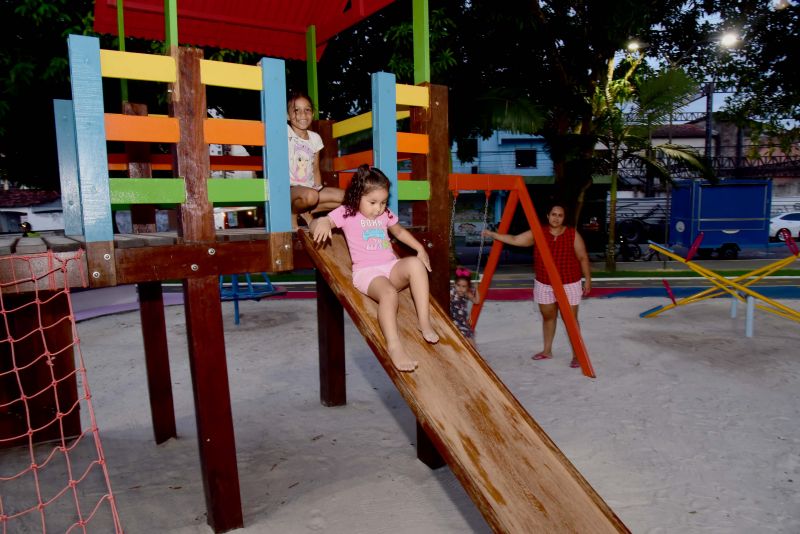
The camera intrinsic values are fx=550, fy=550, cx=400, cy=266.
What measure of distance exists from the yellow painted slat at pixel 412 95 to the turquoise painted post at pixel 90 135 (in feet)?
5.58

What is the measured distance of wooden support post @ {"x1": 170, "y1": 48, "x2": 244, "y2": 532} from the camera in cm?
283

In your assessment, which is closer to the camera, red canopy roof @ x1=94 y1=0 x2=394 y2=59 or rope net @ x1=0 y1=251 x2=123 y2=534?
rope net @ x1=0 y1=251 x2=123 y2=534

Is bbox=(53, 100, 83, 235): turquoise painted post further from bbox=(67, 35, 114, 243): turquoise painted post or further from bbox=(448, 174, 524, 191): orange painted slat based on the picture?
bbox=(448, 174, 524, 191): orange painted slat

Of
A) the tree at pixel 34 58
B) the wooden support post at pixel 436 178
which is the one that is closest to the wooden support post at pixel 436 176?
the wooden support post at pixel 436 178

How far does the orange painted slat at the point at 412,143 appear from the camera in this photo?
351 centimetres

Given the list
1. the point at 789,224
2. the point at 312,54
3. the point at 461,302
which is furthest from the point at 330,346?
the point at 789,224

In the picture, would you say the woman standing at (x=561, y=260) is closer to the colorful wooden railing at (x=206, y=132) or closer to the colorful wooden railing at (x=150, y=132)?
the colorful wooden railing at (x=206, y=132)

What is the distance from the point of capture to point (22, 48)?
322 inches

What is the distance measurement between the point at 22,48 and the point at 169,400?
684 cm

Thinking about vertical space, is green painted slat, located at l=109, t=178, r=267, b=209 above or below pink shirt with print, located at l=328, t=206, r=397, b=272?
above

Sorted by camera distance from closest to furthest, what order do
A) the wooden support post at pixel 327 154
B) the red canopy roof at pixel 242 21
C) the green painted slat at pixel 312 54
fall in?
the red canopy roof at pixel 242 21, the wooden support post at pixel 327 154, the green painted slat at pixel 312 54

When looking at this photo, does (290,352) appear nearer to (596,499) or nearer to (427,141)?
(427,141)

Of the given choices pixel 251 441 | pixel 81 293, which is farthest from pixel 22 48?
pixel 251 441

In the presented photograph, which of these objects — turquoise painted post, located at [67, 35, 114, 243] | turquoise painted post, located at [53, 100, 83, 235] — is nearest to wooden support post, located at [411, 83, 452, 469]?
turquoise painted post, located at [67, 35, 114, 243]
